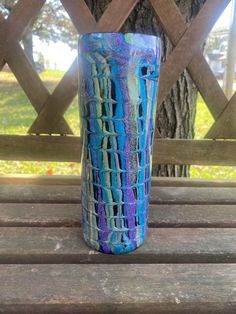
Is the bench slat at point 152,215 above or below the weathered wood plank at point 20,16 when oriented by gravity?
below

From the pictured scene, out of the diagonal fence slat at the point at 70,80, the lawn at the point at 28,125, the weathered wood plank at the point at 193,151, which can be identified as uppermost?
the diagonal fence slat at the point at 70,80

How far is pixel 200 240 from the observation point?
782mm

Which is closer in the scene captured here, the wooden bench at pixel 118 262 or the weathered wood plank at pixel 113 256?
the wooden bench at pixel 118 262

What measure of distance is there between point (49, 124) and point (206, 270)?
717 millimetres

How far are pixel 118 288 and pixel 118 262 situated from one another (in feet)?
0.28

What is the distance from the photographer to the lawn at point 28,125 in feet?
7.80

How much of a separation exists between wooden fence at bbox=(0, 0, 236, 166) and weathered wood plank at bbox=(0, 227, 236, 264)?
0.41 metres

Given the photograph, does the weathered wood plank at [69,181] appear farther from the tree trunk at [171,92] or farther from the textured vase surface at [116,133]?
the textured vase surface at [116,133]

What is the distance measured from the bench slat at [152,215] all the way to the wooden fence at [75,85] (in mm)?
271

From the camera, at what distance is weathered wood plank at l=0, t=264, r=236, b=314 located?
0.59 metres

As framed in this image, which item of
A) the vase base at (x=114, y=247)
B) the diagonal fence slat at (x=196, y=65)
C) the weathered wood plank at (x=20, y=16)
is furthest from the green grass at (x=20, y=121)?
the vase base at (x=114, y=247)

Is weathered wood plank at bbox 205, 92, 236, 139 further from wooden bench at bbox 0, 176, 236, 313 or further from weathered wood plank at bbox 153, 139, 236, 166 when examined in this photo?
wooden bench at bbox 0, 176, 236, 313

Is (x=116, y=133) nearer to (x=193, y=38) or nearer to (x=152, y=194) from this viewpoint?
(x=152, y=194)

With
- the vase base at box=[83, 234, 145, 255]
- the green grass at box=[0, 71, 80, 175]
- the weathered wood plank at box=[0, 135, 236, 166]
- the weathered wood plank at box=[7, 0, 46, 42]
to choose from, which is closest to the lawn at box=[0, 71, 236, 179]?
the green grass at box=[0, 71, 80, 175]
